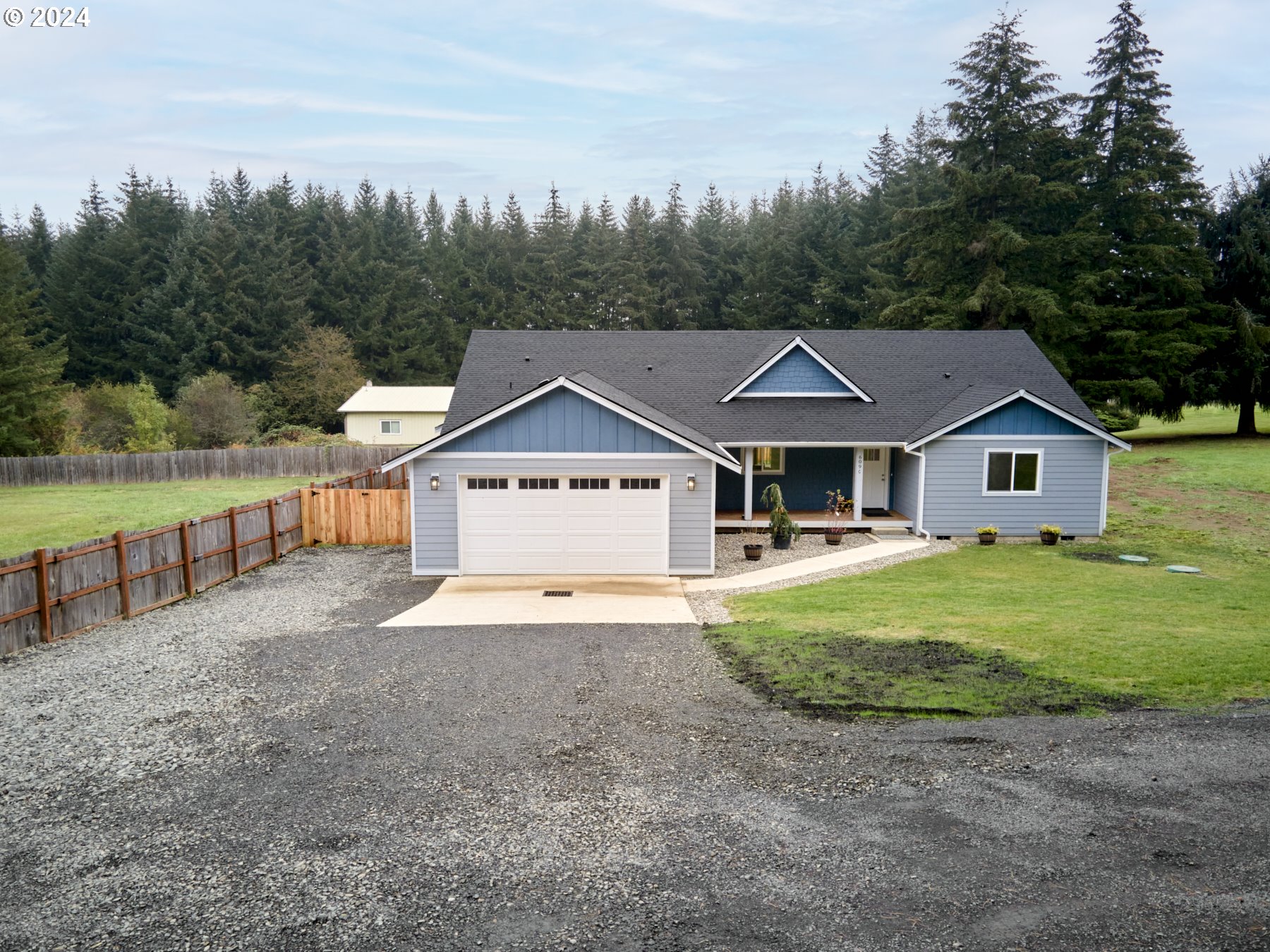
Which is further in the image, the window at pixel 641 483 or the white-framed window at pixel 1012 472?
the white-framed window at pixel 1012 472

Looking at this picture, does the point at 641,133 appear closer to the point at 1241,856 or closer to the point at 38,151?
the point at 38,151

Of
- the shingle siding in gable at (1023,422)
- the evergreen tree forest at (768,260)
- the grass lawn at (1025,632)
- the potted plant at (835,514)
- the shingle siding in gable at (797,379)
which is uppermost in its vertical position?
the evergreen tree forest at (768,260)

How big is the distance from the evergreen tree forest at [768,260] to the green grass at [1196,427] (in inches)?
82.5

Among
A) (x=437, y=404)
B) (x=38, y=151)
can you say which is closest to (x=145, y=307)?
(x=38, y=151)

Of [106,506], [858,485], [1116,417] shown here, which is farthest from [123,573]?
[1116,417]

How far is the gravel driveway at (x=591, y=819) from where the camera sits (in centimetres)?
510

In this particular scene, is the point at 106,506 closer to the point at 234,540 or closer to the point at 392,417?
the point at 234,540

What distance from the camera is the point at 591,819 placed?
645cm

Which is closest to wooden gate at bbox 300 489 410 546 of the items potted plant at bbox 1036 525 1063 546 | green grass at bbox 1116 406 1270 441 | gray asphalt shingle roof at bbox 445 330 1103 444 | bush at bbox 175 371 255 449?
gray asphalt shingle roof at bbox 445 330 1103 444

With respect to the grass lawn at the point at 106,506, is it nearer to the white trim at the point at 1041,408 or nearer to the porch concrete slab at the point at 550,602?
the porch concrete slab at the point at 550,602

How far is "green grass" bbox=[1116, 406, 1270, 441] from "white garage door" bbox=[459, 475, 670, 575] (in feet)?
90.8

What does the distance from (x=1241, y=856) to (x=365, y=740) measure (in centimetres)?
720

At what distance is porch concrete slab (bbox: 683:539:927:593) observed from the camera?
1602 centimetres

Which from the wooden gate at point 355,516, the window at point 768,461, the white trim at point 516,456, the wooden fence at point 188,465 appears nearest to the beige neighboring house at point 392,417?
the wooden fence at point 188,465
